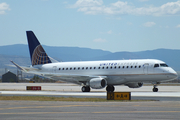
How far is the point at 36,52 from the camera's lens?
60094mm

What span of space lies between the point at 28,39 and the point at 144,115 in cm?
4352

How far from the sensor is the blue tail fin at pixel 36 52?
5972 centimetres

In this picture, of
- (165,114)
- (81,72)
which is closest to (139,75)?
(81,72)

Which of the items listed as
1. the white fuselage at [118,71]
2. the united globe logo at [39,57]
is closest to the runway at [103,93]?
the white fuselage at [118,71]

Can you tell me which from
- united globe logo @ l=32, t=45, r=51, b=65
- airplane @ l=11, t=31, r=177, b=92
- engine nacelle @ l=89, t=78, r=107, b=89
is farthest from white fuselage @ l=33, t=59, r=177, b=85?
united globe logo @ l=32, t=45, r=51, b=65

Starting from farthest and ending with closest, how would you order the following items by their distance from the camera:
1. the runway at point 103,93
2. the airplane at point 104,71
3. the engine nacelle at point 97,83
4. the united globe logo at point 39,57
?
the united globe logo at point 39,57 → the engine nacelle at point 97,83 → the airplane at point 104,71 → the runway at point 103,93

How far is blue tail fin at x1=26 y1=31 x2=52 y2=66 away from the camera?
5972cm

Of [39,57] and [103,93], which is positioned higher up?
[39,57]

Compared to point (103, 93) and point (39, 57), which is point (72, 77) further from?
point (103, 93)

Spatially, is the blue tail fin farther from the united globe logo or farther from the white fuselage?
the white fuselage

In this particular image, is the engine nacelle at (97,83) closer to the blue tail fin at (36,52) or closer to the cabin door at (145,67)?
the cabin door at (145,67)

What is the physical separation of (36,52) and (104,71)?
1331 centimetres

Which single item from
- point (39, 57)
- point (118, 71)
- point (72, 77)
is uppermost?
point (39, 57)

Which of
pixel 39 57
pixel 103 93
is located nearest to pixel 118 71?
pixel 103 93
